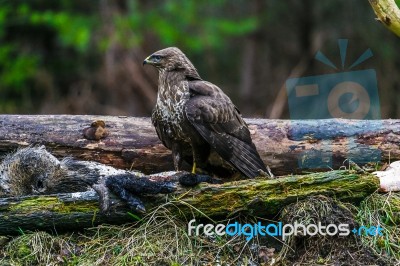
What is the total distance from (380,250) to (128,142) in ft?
8.47

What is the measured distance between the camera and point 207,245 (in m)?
5.41

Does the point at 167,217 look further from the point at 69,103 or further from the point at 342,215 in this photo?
the point at 69,103

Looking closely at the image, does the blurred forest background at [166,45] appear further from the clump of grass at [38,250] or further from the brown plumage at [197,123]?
the clump of grass at [38,250]

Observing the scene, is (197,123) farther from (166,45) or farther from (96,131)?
(166,45)

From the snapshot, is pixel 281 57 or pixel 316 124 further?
pixel 281 57

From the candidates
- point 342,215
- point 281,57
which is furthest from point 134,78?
point 342,215

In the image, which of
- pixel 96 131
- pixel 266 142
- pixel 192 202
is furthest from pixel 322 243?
pixel 96 131

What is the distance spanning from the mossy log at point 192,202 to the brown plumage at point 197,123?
74cm

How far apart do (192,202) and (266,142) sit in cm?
162

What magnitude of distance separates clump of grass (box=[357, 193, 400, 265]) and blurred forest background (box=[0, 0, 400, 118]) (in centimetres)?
635

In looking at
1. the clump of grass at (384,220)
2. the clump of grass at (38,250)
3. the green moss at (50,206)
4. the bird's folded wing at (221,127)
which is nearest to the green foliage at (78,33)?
the bird's folded wing at (221,127)

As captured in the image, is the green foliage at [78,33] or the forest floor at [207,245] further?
the green foliage at [78,33]

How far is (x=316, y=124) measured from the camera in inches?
273

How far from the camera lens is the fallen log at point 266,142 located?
6801 millimetres
